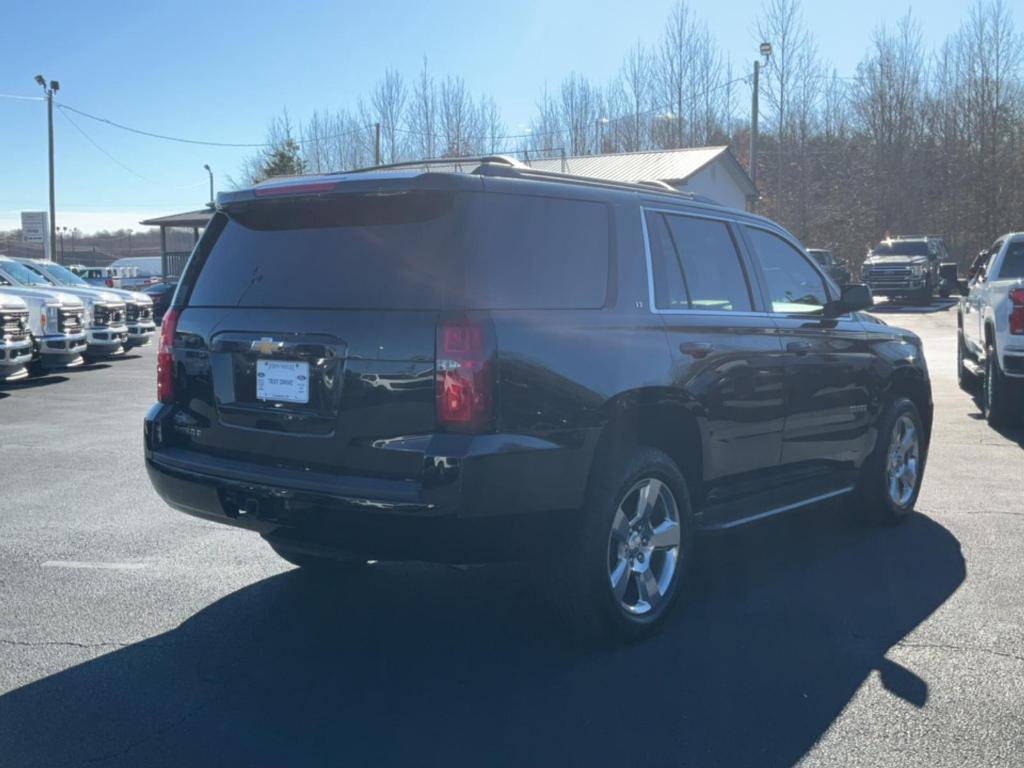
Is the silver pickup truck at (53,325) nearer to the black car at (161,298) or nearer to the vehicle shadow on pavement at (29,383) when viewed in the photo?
the vehicle shadow on pavement at (29,383)

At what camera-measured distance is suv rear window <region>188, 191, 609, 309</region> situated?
402 cm

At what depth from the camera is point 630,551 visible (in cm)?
464

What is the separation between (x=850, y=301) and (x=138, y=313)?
57.2 feet

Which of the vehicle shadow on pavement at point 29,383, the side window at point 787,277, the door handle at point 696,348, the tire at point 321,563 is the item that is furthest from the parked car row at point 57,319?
the door handle at point 696,348

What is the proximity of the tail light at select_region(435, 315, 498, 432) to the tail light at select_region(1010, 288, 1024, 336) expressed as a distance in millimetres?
7350

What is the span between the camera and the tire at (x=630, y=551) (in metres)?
4.30

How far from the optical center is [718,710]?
388 cm

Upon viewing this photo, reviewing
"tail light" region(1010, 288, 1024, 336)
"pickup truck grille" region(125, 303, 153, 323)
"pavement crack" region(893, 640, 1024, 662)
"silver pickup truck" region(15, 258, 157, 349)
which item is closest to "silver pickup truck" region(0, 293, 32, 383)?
"silver pickup truck" region(15, 258, 157, 349)

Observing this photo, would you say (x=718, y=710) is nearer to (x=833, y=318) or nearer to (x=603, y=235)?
(x=603, y=235)

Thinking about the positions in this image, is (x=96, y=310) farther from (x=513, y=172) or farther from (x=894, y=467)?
(x=513, y=172)

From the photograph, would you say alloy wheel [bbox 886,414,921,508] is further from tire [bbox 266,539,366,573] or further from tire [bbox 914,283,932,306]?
tire [bbox 914,283,932,306]

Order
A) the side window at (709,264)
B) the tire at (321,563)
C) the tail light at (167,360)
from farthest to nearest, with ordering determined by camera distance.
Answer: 1. the tire at (321,563)
2. the side window at (709,264)
3. the tail light at (167,360)

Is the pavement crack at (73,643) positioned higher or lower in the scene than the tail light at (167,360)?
lower

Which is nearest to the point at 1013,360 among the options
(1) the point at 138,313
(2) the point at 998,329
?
(2) the point at 998,329
